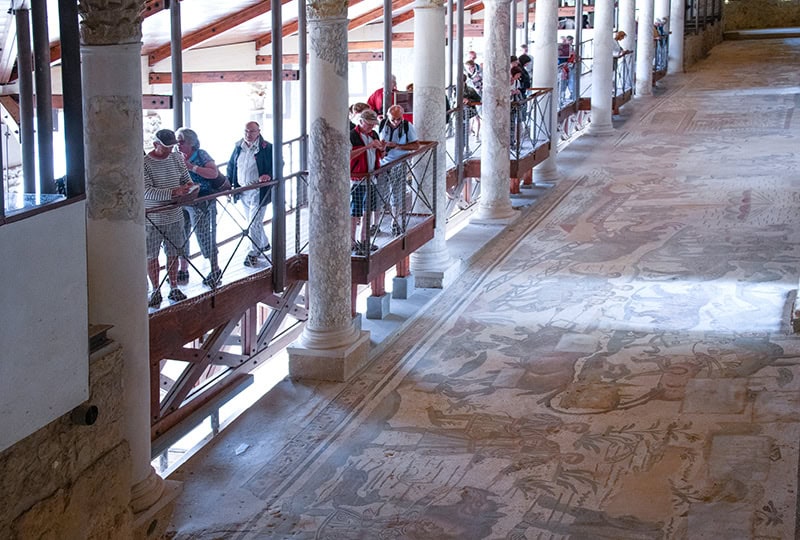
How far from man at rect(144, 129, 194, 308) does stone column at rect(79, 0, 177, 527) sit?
1874 mm

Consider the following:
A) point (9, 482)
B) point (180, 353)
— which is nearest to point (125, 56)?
point (9, 482)

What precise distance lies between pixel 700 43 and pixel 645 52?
8.22 meters

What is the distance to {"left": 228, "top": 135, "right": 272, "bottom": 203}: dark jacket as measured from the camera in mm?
9828

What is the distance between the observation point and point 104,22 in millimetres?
6180

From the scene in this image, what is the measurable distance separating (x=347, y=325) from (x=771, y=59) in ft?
78.2

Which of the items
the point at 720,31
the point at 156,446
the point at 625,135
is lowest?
the point at 156,446

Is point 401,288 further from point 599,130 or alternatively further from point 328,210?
point 599,130

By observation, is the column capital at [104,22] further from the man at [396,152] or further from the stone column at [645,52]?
the stone column at [645,52]

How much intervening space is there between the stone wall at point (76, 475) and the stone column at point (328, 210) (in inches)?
124

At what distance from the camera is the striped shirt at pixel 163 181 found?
840cm

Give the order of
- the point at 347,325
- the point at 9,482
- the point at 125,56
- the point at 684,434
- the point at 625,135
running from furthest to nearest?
the point at 625,135, the point at 347,325, the point at 684,434, the point at 125,56, the point at 9,482

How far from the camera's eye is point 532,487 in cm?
736

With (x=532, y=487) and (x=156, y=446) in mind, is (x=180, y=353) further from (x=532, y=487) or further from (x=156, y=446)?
(x=532, y=487)

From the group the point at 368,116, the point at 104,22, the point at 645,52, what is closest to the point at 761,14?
the point at 645,52
